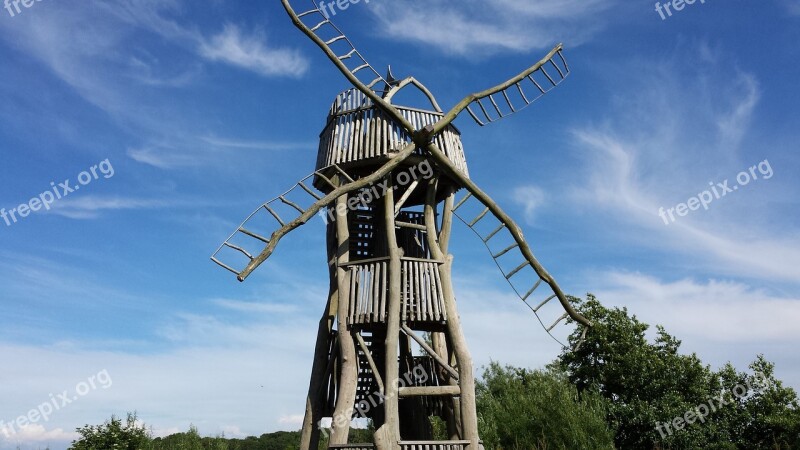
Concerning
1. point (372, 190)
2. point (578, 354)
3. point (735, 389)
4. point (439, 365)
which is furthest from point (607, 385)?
point (372, 190)

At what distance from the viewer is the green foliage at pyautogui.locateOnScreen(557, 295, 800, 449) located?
78.0 feet

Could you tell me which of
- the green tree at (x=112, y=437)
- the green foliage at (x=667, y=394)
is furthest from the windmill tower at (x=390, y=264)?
the green foliage at (x=667, y=394)

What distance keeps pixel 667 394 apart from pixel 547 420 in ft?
17.3

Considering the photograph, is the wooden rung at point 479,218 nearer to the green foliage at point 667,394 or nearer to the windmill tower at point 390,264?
the windmill tower at point 390,264

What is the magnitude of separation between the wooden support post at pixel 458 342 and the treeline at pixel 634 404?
504 inches

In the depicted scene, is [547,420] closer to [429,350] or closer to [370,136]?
[429,350]

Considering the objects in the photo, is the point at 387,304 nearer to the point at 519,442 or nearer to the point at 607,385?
the point at 519,442

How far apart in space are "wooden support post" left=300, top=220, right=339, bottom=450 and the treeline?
12821 millimetres

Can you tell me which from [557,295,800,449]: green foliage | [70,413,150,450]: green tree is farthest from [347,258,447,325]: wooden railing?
[557,295,800,449]: green foliage

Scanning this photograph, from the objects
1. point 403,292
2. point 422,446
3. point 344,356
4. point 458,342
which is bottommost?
point 422,446

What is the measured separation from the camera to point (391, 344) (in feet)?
31.5

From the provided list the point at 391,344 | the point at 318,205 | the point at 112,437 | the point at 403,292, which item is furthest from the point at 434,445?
the point at 112,437

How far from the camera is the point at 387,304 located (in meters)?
10.0

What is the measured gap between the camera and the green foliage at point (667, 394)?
2378cm
